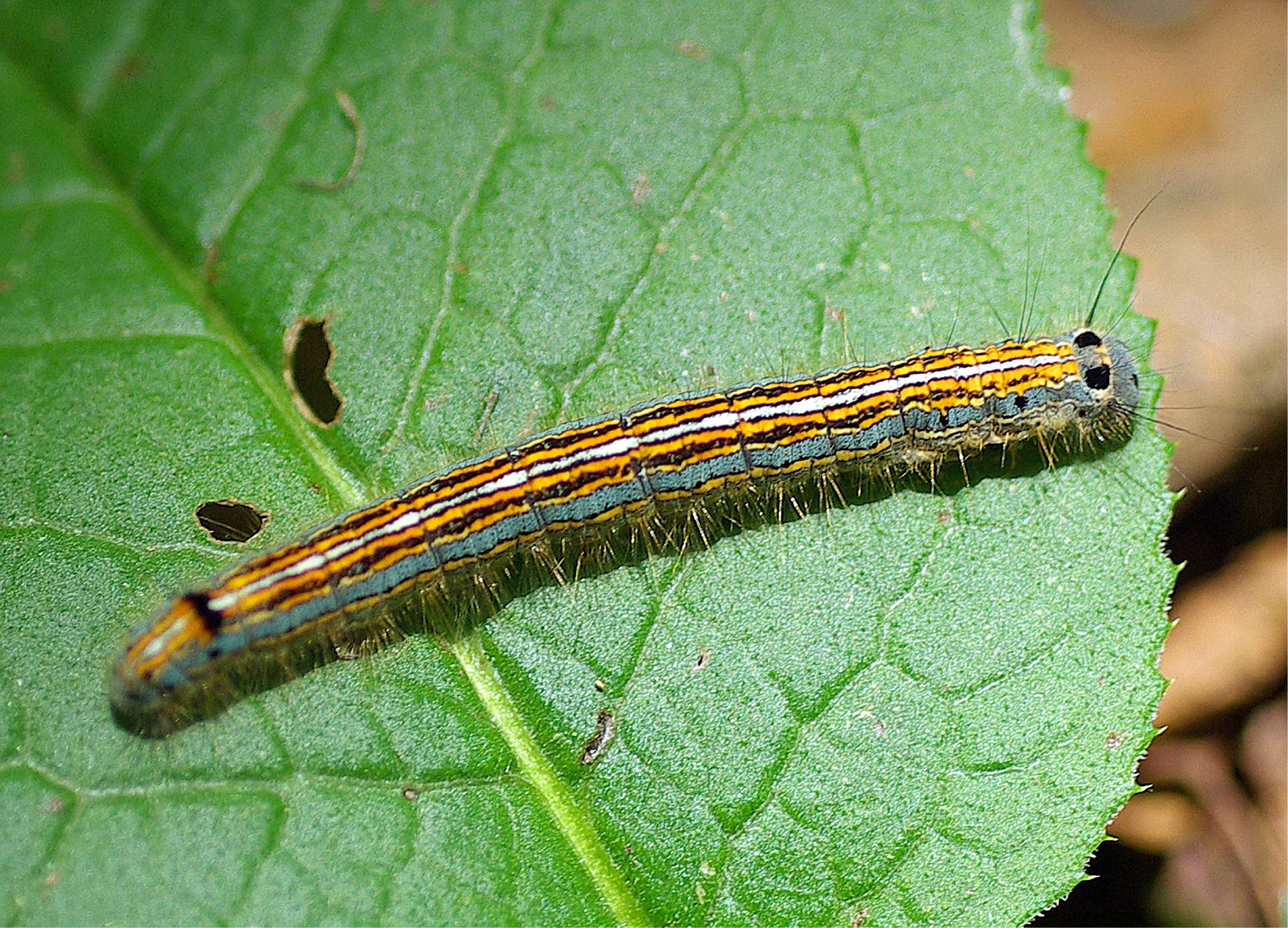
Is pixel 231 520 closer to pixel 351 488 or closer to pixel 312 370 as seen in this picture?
pixel 351 488

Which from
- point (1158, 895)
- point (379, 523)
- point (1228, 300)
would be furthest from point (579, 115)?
point (1158, 895)

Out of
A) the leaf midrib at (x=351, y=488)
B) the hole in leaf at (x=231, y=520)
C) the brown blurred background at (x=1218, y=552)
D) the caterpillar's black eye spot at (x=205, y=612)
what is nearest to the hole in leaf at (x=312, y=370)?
the leaf midrib at (x=351, y=488)

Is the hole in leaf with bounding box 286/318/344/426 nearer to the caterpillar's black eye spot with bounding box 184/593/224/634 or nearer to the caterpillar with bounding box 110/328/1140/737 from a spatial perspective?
the caterpillar with bounding box 110/328/1140/737

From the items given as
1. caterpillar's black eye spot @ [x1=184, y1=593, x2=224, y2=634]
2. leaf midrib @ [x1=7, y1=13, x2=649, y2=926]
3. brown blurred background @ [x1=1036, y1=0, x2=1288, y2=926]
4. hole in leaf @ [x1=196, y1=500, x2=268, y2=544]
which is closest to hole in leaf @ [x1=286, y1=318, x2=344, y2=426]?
leaf midrib @ [x1=7, y1=13, x2=649, y2=926]

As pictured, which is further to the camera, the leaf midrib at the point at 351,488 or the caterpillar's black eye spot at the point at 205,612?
the caterpillar's black eye spot at the point at 205,612

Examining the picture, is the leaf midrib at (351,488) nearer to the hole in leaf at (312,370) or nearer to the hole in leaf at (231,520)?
the hole in leaf at (312,370)
